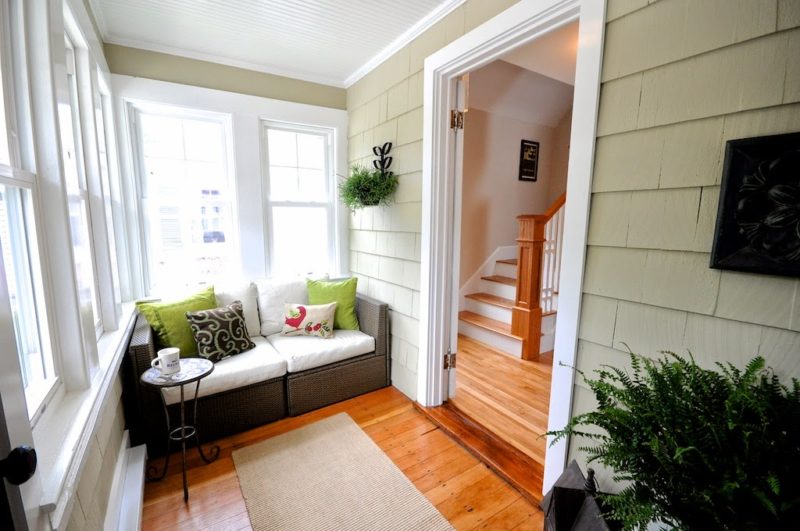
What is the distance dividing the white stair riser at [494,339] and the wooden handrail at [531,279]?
86 millimetres

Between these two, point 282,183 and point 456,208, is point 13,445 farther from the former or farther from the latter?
point 282,183

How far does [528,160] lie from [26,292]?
4.72 metres

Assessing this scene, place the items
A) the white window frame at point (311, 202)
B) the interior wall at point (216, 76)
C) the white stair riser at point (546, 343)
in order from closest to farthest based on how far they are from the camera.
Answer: the interior wall at point (216, 76) < the white window frame at point (311, 202) < the white stair riser at point (546, 343)

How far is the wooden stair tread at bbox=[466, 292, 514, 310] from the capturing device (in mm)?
3824

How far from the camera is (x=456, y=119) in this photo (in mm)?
2268

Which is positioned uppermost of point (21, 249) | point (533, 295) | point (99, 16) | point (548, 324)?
point (99, 16)

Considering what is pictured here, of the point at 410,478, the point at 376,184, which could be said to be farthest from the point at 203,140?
the point at 410,478

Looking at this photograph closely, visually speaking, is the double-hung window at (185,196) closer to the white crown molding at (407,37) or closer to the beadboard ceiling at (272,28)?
the beadboard ceiling at (272,28)

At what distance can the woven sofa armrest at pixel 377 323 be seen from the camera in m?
2.78

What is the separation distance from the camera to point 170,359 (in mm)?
1758

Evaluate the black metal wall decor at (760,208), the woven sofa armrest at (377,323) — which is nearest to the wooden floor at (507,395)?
the woven sofa armrest at (377,323)

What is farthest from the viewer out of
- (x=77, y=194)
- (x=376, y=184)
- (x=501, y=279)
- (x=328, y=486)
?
(x=501, y=279)

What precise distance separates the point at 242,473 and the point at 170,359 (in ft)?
2.45

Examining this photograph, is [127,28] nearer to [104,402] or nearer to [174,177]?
[174,177]
